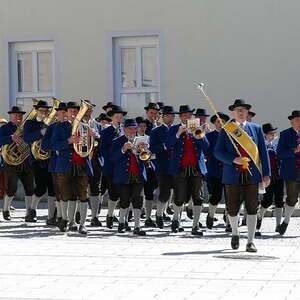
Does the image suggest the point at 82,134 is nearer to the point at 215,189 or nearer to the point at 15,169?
the point at 215,189

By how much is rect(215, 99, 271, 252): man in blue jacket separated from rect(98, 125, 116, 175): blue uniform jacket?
2968mm

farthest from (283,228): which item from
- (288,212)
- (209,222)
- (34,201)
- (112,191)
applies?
(34,201)

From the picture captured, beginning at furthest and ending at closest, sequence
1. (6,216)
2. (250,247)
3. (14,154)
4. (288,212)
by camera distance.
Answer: (6,216), (14,154), (288,212), (250,247)

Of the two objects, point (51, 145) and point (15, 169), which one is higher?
point (51, 145)

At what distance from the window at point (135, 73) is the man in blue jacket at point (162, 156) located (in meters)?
7.31

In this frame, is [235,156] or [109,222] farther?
[109,222]

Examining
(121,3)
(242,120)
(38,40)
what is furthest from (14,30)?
(242,120)

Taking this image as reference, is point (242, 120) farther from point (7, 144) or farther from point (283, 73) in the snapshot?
point (283, 73)

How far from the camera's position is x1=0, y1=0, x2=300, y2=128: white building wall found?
23.5 meters

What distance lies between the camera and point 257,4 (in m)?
23.6

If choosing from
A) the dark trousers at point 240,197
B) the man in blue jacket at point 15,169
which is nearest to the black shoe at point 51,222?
the man in blue jacket at point 15,169

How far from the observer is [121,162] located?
16.4 meters

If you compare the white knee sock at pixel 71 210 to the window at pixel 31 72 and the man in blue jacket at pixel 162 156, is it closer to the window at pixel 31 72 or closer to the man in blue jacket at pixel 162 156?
the man in blue jacket at pixel 162 156

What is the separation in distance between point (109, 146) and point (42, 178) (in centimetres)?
160
